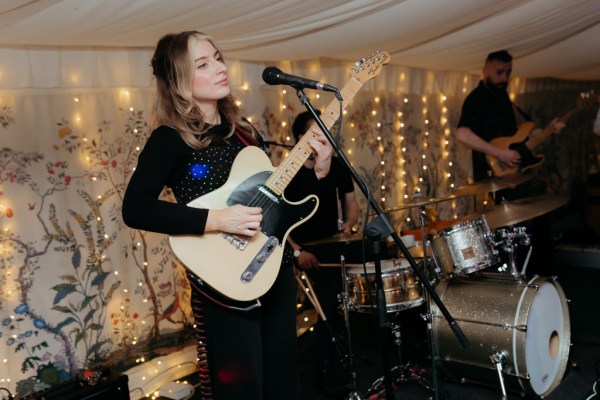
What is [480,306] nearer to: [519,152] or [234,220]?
Result: [234,220]

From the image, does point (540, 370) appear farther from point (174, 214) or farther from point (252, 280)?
point (174, 214)

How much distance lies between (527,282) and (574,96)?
630 centimetres

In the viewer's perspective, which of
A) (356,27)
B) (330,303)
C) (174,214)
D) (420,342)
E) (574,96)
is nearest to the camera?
(174,214)

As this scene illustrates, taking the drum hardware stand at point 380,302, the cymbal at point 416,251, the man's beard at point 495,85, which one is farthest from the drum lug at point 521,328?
the man's beard at point 495,85

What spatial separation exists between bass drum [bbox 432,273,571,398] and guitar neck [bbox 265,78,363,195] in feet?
4.58

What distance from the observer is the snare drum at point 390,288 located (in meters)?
2.93

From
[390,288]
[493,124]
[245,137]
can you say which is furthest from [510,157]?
[245,137]

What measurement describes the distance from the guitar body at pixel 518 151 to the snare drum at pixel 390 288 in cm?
169

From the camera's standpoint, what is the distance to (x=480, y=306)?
2.88 metres

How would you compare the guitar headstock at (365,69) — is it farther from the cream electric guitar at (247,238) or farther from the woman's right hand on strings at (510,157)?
the woman's right hand on strings at (510,157)

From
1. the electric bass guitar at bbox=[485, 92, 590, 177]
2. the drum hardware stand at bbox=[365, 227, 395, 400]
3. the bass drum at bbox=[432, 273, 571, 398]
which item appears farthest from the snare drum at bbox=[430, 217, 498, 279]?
the electric bass guitar at bbox=[485, 92, 590, 177]

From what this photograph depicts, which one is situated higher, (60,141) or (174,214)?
(60,141)

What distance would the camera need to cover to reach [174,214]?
1713 mm

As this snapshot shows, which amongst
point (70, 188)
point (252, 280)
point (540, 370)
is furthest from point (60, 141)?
point (540, 370)
